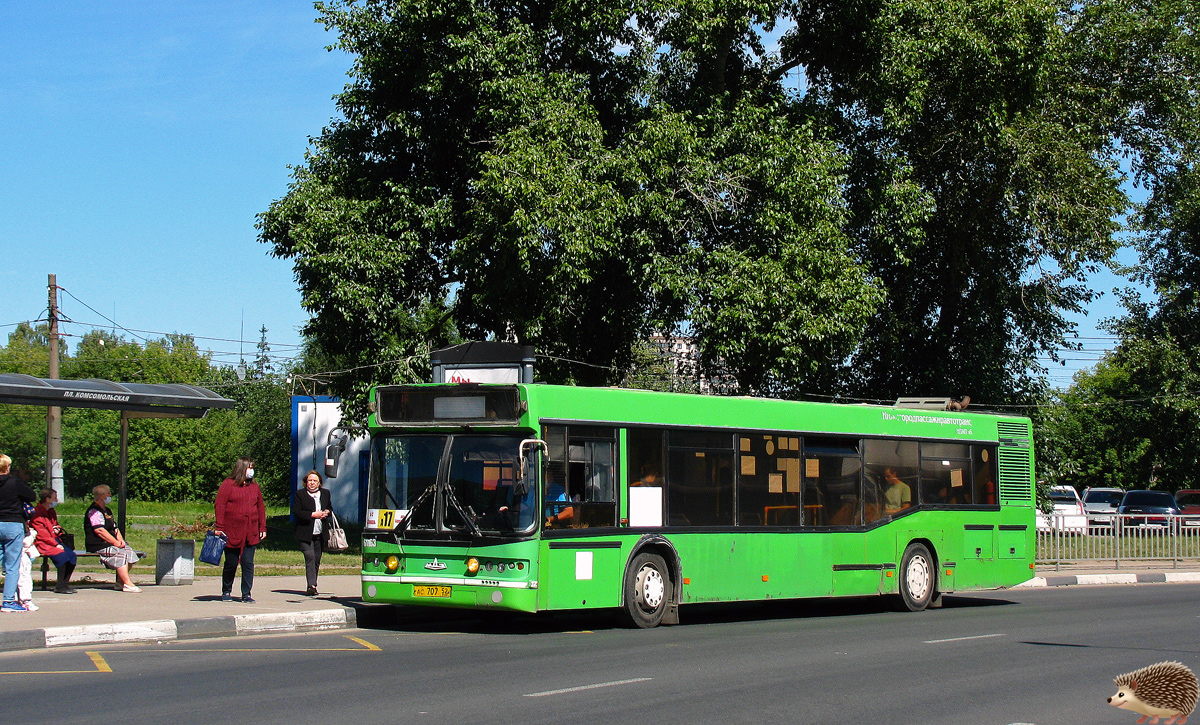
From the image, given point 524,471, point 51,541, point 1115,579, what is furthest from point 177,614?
point 1115,579

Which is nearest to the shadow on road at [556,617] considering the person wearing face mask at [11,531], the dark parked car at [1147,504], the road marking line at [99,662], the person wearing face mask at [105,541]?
the person wearing face mask at [105,541]

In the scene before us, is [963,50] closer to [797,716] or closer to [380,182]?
[380,182]

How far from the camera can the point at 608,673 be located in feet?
33.0

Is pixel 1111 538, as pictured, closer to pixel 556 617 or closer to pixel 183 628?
pixel 556 617

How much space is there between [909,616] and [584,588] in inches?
226

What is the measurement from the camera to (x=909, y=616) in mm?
16328

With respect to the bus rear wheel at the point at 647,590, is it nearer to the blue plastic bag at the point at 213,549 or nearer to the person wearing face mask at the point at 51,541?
Answer: the blue plastic bag at the point at 213,549

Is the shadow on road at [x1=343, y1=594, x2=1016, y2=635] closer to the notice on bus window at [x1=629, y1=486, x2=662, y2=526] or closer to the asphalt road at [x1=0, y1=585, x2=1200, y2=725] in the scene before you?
the asphalt road at [x1=0, y1=585, x2=1200, y2=725]

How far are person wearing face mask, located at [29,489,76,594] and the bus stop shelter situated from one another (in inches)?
46.1

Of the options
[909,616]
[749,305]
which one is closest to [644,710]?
[909,616]

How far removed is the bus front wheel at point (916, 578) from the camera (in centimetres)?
1706

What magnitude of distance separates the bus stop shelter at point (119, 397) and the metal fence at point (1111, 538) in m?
18.9

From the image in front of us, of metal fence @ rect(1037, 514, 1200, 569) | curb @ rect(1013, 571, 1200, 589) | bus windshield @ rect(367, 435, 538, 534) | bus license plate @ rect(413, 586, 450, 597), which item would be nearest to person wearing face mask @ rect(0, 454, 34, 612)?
bus windshield @ rect(367, 435, 538, 534)

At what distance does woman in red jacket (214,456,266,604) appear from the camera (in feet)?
46.2
